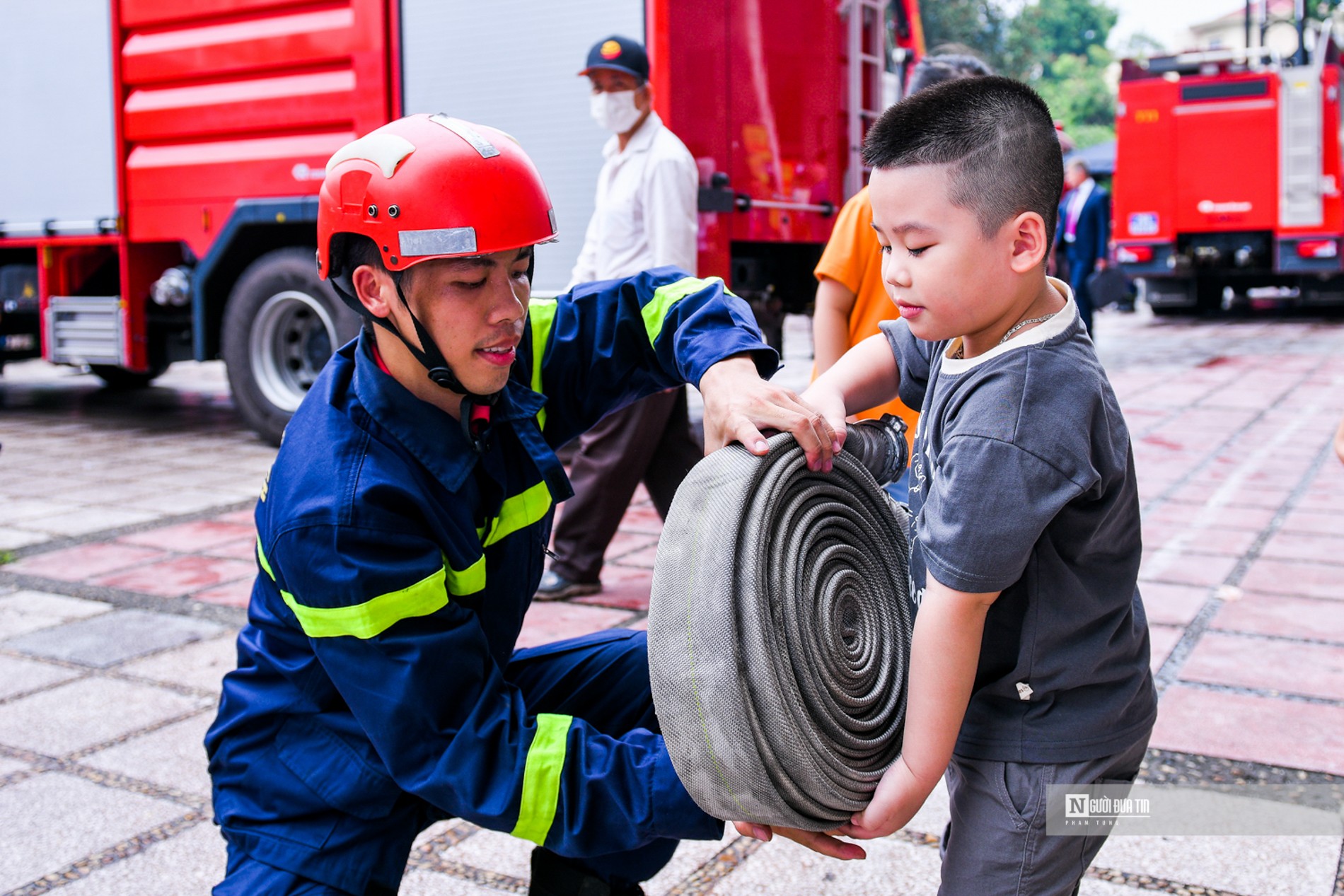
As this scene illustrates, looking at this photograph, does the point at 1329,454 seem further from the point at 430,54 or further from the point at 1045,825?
the point at 1045,825

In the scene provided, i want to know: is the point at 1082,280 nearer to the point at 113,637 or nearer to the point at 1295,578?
the point at 1295,578

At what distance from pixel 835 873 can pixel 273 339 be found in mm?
6174

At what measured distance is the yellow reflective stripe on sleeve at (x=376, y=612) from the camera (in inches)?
68.6

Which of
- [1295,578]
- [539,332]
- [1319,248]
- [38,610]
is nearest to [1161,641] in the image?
[1295,578]

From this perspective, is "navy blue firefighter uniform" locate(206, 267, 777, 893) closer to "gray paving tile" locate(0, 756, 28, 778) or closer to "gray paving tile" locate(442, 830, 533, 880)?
"gray paving tile" locate(442, 830, 533, 880)

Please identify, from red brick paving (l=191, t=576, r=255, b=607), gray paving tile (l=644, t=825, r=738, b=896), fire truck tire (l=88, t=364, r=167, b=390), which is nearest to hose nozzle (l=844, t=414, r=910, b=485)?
gray paving tile (l=644, t=825, r=738, b=896)

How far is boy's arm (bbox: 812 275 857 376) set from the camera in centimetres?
351

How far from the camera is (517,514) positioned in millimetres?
2094

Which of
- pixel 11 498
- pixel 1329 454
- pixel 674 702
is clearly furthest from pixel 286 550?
pixel 1329 454

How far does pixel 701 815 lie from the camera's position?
5.79ft

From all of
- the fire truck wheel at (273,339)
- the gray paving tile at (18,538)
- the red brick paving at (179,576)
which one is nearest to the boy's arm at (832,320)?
the red brick paving at (179,576)

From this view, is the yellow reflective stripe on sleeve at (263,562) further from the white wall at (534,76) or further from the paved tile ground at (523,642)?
the white wall at (534,76)

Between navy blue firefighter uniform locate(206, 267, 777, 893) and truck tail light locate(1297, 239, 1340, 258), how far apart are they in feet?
52.9

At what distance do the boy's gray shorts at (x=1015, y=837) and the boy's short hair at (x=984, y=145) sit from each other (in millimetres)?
707
